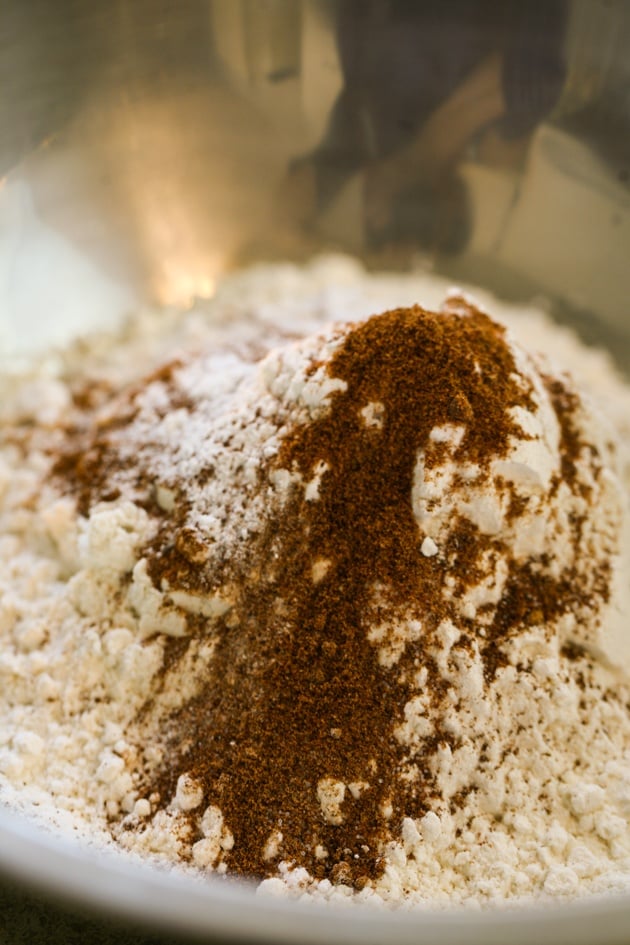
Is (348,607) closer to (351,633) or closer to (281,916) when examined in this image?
(351,633)

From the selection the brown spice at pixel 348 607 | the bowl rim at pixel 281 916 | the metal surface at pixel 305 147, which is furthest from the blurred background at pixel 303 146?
the bowl rim at pixel 281 916

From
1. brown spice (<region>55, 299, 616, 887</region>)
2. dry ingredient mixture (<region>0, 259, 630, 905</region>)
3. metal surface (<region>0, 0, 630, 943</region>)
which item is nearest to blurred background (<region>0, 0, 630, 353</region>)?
metal surface (<region>0, 0, 630, 943</region>)

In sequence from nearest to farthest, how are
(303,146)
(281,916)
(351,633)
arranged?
(281,916) < (351,633) < (303,146)

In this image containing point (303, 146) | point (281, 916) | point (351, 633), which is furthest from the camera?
point (303, 146)

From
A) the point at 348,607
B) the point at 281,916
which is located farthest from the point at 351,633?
the point at 281,916

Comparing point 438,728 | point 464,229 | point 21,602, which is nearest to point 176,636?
point 21,602

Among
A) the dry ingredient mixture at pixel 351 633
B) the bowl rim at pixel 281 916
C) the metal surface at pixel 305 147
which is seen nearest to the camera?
the bowl rim at pixel 281 916

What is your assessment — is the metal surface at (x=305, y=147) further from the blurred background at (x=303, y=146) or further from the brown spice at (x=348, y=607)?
the brown spice at (x=348, y=607)

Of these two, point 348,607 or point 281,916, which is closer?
point 281,916
